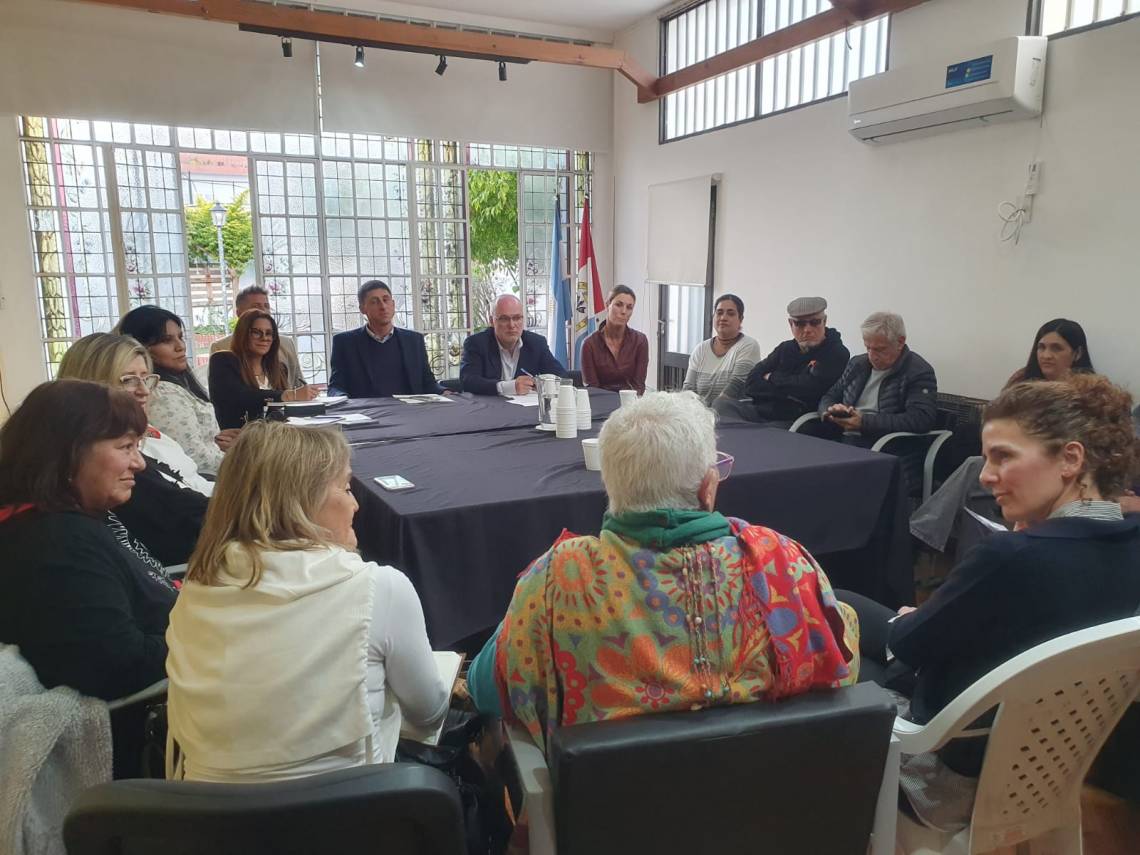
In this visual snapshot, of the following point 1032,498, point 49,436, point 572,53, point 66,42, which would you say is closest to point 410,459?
point 49,436

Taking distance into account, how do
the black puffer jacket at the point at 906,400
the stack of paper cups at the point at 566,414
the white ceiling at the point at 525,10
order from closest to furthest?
1. the stack of paper cups at the point at 566,414
2. the black puffer jacket at the point at 906,400
3. the white ceiling at the point at 525,10

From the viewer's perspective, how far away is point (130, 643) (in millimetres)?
1247

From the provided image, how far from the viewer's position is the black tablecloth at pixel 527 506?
2031mm

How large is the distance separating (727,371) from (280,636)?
366 cm

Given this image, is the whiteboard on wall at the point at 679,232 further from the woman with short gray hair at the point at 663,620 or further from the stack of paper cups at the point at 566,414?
the woman with short gray hair at the point at 663,620

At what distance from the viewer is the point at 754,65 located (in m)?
5.40

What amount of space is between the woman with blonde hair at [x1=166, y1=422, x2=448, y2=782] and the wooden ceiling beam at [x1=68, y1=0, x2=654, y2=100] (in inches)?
190

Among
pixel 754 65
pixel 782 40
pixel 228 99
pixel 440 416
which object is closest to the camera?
pixel 440 416

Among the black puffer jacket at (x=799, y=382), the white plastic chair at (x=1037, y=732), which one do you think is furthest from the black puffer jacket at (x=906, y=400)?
the white plastic chair at (x=1037, y=732)

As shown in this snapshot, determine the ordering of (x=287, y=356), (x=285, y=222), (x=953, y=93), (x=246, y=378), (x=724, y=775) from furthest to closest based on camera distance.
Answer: (x=285, y=222) → (x=287, y=356) → (x=246, y=378) → (x=953, y=93) → (x=724, y=775)

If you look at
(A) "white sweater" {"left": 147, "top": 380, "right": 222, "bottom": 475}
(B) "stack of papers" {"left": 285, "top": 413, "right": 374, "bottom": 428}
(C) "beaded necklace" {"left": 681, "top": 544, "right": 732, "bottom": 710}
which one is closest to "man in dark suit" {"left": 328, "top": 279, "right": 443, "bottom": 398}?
(B) "stack of papers" {"left": 285, "top": 413, "right": 374, "bottom": 428}

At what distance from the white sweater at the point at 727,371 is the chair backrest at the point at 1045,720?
315 cm

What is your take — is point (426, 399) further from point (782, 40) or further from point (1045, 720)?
point (782, 40)

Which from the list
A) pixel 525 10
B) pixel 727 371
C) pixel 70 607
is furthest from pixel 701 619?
pixel 525 10
